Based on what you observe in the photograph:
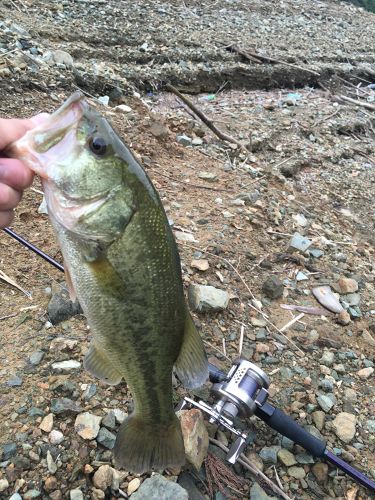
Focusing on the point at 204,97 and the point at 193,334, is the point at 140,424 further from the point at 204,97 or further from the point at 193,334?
the point at 204,97

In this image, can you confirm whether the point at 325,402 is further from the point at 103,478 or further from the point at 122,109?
the point at 122,109

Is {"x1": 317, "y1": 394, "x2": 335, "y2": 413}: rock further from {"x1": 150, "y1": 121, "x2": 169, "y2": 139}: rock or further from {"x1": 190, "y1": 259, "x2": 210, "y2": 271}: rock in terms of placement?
{"x1": 150, "y1": 121, "x2": 169, "y2": 139}: rock

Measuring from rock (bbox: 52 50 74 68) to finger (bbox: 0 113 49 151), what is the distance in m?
5.39

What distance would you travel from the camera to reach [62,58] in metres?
7.24

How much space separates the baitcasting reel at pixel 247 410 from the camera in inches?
116

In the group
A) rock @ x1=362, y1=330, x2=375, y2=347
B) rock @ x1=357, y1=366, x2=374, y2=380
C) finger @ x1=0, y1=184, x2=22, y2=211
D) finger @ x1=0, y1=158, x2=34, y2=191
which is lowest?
rock @ x1=362, y1=330, x2=375, y2=347

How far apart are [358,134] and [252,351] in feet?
21.7

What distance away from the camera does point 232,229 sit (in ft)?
16.3

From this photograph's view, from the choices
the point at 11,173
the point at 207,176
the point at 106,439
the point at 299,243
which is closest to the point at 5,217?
the point at 11,173

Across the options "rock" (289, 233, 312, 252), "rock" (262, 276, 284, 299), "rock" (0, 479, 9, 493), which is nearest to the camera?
"rock" (0, 479, 9, 493)

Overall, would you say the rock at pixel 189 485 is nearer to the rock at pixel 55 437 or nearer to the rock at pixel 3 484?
the rock at pixel 55 437

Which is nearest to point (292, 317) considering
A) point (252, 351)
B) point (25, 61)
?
point (252, 351)

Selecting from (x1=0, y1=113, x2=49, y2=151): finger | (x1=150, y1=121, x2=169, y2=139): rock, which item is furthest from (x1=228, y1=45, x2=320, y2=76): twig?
(x1=0, y1=113, x2=49, y2=151): finger

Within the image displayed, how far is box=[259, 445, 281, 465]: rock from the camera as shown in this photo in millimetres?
3139
